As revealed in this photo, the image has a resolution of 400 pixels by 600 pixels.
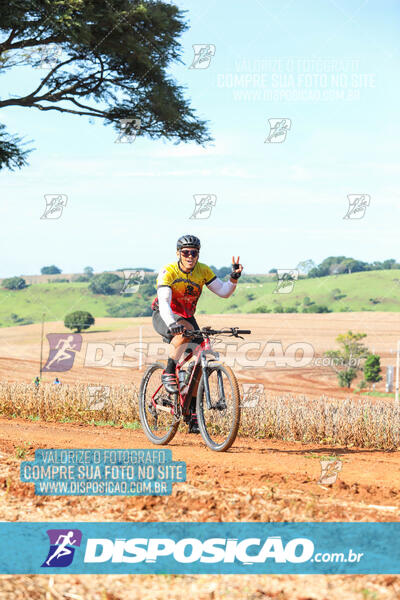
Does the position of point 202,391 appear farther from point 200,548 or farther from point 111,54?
point 111,54

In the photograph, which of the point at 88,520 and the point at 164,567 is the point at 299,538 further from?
the point at 88,520

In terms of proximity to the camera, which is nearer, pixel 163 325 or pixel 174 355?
pixel 174 355

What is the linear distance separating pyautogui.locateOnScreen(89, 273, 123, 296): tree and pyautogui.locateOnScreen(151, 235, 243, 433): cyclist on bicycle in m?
97.0

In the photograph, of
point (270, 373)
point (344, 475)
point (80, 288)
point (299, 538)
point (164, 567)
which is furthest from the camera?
point (80, 288)

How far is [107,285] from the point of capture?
109 meters

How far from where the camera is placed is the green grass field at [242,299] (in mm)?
97000

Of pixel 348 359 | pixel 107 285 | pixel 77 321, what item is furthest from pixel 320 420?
pixel 107 285

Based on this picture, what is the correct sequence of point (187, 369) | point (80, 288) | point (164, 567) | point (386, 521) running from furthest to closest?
1. point (80, 288)
2. point (187, 369)
3. point (386, 521)
4. point (164, 567)

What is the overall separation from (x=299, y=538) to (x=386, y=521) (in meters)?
0.81

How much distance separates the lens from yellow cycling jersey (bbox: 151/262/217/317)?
805cm

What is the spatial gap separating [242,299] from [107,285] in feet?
79.0

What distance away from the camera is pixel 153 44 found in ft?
59.8

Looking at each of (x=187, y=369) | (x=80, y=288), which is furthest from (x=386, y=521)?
(x=80, y=288)

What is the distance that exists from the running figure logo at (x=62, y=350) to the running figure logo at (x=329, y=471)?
5179cm
